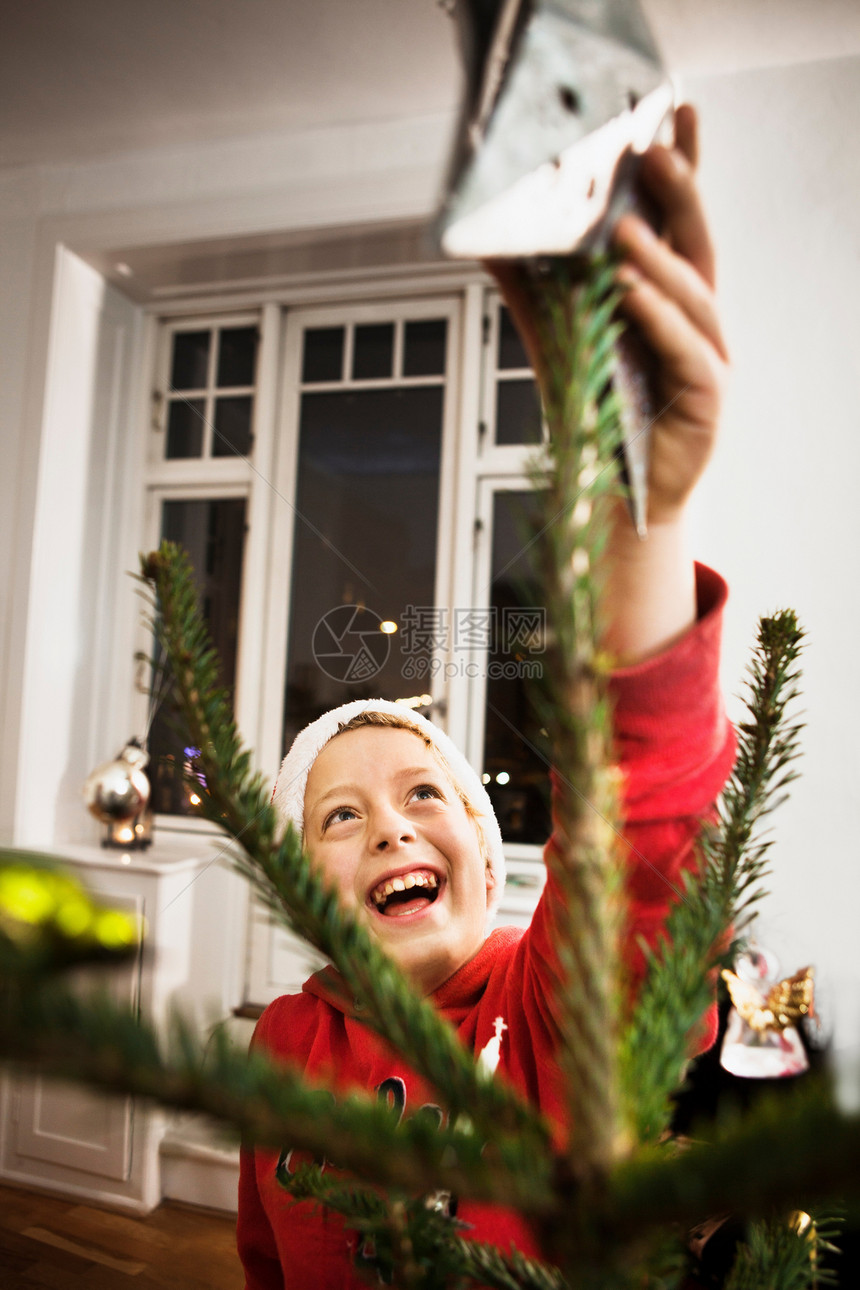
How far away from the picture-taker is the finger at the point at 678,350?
13 centimetres

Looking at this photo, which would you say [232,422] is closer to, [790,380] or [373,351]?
[373,351]

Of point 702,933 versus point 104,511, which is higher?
point 104,511

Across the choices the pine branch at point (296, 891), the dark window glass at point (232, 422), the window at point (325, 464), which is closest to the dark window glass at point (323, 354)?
the window at point (325, 464)

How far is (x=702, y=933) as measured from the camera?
0.56ft

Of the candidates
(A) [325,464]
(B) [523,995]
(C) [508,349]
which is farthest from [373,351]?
(B) [523,995]

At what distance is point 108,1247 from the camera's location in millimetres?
1304

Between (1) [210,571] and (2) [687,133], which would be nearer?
(2) [687,133]

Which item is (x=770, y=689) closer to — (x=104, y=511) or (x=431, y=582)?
(x=431, y=582)

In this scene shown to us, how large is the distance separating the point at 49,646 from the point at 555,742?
2093mm

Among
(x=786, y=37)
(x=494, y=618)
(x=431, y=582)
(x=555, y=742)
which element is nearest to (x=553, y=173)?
(x=555, y=742)

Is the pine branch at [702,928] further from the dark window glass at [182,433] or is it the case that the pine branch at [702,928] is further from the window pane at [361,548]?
the dark window glass at [182,433]

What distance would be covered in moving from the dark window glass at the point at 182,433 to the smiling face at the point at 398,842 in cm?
194

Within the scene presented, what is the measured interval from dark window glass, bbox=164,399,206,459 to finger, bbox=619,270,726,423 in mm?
2232

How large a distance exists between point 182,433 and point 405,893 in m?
2.02
